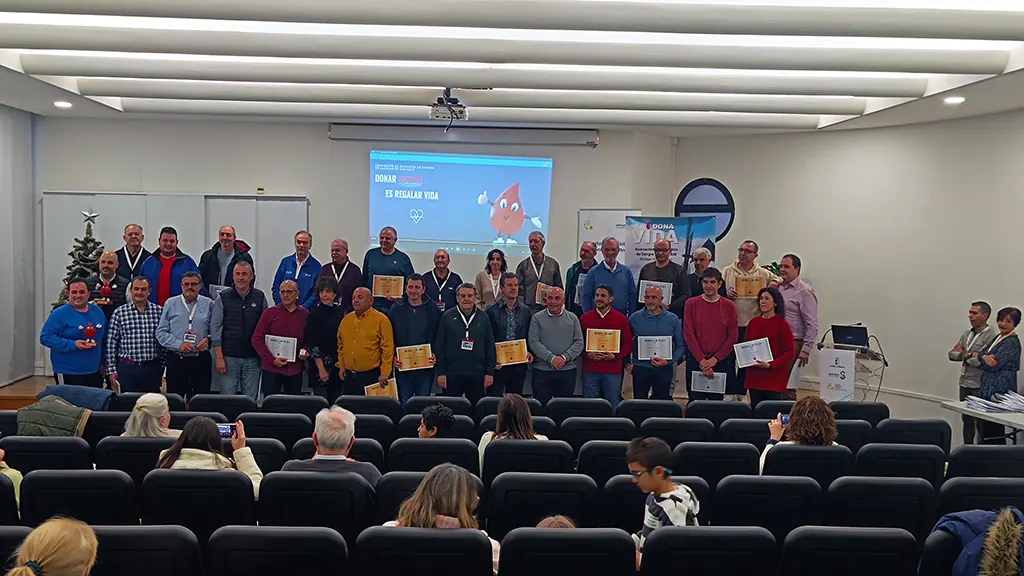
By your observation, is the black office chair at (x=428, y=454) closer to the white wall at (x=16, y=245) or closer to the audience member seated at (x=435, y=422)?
the audience member seated at (x=435, y=422)

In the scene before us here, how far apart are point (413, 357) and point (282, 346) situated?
1.23 m

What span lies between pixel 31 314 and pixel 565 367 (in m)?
7.32

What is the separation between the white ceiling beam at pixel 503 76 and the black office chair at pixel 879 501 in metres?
4.62

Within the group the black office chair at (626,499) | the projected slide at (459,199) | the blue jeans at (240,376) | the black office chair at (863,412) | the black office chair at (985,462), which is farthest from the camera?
the projected slide at (459,199)

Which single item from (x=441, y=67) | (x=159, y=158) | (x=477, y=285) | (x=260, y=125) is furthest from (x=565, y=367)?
(x=159, y=158)

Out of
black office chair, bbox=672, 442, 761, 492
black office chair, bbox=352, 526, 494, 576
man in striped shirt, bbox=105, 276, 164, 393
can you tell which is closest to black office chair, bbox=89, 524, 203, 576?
black office chair, bbox=352, 526, 494, 576

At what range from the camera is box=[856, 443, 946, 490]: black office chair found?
4.72 meters

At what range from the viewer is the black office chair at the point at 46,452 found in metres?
4.47

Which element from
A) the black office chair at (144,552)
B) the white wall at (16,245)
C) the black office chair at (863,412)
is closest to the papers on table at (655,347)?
the black office chair at (863,412)

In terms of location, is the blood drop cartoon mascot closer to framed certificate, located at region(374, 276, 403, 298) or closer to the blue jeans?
framed certificate, located at region(374, 276, 403, 298)

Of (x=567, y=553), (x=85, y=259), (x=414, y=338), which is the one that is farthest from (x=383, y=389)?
(x=567, y=553)

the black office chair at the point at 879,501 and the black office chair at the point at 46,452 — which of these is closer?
the black office chair at the point at 879,501

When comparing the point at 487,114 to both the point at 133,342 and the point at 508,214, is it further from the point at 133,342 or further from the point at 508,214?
the point at 133,342

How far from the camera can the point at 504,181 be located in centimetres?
1133
